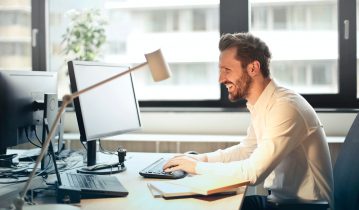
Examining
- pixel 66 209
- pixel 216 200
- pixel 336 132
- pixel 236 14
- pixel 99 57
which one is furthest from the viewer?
pixel 99 57

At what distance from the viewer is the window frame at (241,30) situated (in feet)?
9.90

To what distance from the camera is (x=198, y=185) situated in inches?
59.7

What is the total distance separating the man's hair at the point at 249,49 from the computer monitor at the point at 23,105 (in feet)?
2.75

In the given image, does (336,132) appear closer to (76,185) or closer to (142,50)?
(142,50)

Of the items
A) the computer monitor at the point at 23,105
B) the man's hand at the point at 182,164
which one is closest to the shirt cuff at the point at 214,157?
the man's hand at the point at 182,164

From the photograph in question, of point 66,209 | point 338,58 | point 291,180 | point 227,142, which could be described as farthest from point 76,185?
point 338,58

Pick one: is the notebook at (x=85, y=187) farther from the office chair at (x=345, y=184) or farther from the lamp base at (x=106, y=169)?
the office chair at (x=345, y=184)

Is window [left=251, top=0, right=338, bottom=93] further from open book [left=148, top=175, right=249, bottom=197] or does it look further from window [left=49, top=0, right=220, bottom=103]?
open book [left=148, top=175, right=249, bottom=197]

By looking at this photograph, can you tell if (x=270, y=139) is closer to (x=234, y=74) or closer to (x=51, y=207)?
(x=234, y=74)

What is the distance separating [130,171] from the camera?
1.94 m

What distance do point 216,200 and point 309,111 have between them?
604mm

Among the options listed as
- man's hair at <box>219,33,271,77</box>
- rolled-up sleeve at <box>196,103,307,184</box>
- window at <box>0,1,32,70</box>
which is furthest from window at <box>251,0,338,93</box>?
window at <box>0,1,32,70</box>

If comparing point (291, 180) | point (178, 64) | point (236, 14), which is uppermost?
point (236, 14)

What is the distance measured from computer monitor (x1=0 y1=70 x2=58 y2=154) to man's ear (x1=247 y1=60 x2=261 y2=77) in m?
0.89
